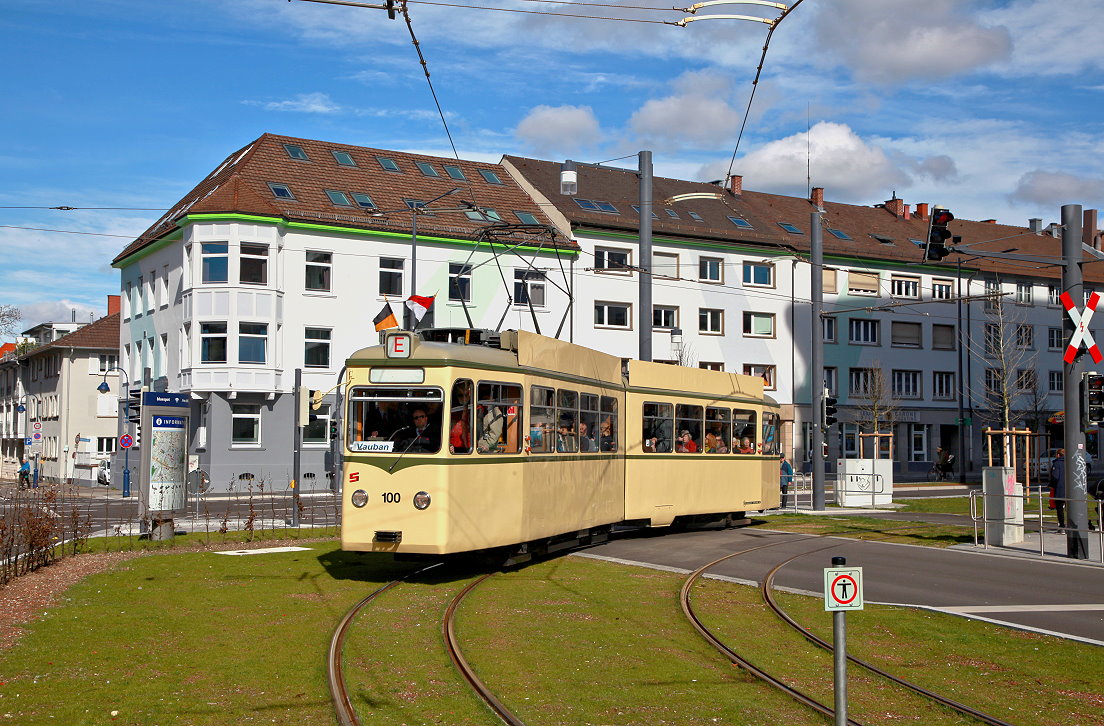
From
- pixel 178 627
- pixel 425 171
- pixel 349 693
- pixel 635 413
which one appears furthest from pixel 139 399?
pixel 425 171

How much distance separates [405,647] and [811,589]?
631 cm

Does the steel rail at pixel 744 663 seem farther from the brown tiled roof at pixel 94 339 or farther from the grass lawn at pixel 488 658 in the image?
the brown tiled roof at pixel 94 339

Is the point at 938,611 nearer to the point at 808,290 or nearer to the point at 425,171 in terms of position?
the point at 425,171

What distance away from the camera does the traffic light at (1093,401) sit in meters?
18.2

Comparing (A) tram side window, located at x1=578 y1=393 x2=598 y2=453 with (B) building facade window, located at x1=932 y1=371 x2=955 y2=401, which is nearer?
(A) tram side window, located at x1=578 y1=393 x2=598 y2=453

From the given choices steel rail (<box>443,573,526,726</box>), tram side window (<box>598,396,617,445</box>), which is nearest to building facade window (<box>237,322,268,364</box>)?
tram side window (<box>598,396,617,445</box>)

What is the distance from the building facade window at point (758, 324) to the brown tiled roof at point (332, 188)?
1130 centimetres

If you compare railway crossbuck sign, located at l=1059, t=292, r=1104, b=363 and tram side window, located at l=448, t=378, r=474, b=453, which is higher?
railway crossbuck sign, located at l=1059, t=292, r=1104, b=363

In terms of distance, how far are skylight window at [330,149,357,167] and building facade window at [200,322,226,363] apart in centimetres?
963

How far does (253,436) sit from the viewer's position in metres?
43.0

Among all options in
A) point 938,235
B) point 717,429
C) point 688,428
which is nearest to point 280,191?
point 717,429

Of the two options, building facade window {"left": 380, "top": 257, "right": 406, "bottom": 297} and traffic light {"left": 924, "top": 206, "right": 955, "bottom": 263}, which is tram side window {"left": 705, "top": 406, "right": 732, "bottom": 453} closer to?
traffic light {"left": 924, "top": 206, "right": 955, "bottom": 263}

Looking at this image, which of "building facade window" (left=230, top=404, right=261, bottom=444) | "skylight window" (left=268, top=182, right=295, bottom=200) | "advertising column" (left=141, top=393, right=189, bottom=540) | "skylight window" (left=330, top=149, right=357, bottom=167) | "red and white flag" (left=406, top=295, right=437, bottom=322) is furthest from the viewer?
"skylight window" (left=330, top=149, right=357, bottom=167)

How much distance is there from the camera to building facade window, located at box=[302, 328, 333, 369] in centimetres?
4406
